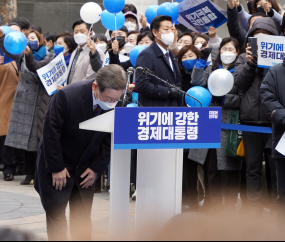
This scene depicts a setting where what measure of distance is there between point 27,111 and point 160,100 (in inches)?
117

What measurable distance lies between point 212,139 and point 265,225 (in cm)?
249

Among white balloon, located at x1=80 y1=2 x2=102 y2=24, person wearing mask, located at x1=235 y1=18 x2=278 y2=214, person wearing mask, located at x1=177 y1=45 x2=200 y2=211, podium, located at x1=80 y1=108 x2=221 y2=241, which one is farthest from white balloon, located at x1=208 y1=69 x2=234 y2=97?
white balloon, located at x1=80 y1=2 x2=102 y2=24

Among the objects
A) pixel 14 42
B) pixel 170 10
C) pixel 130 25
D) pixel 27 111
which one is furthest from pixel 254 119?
pixel 130 25

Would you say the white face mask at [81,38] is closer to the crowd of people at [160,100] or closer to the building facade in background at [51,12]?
the crowd of people at [160,100]

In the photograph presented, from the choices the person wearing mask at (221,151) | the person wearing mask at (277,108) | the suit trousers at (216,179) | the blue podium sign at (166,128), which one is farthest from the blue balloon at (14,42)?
the blue podium sign at (166,128)

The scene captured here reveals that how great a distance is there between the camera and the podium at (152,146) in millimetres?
3107

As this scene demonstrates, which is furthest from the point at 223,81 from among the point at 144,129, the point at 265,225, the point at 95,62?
the point at 265,225

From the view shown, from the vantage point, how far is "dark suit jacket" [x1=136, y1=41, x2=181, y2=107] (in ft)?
18.2

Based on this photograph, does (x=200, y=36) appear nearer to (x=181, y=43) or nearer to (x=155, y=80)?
(x=181, y=43)

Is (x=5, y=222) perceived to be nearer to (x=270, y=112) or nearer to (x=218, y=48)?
(x=270, y=112)

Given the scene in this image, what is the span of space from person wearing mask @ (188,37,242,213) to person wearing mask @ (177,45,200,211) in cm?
17

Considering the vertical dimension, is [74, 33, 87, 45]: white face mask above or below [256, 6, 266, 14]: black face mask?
below

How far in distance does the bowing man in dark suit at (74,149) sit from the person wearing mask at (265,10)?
10.9ft

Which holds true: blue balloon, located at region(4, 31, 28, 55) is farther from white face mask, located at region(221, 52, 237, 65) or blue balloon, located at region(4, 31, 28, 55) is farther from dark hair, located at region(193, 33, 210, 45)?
white face mask, located at region(221, 52, 237, 65)
